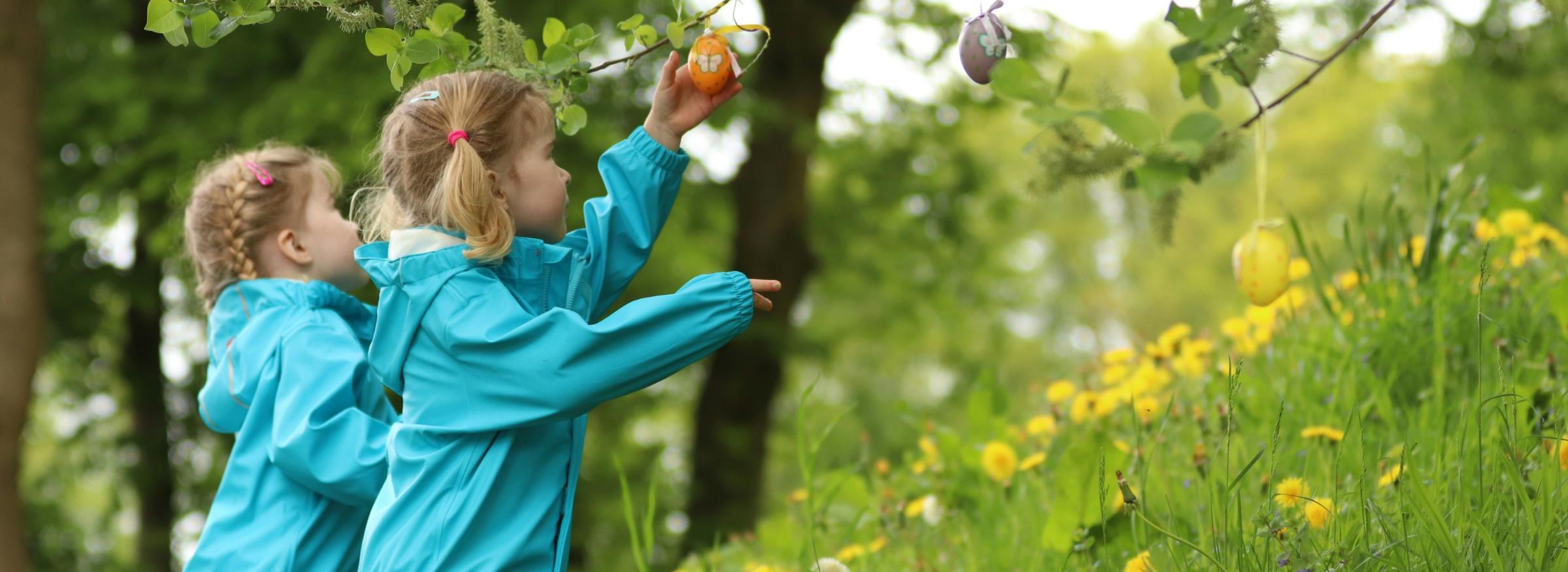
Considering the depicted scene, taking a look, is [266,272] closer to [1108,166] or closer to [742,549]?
[742,549]

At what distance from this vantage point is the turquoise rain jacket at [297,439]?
2109 mm

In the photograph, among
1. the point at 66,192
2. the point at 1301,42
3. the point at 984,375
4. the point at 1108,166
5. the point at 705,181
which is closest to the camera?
the point at 1108,166

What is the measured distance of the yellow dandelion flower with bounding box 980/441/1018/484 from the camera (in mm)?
2559

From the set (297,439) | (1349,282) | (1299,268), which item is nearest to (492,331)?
(297,439)

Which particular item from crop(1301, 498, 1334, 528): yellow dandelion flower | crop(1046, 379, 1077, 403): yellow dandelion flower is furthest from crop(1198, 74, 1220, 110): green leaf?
crop(1046, 379, 1077, 403): yellow dandelion flower

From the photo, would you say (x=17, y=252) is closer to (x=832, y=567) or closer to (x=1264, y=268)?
(x=832, y=567)

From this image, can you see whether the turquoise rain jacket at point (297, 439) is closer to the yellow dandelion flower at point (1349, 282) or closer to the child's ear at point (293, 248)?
the child's ear at point (293, 248)

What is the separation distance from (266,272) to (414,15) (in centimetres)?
113

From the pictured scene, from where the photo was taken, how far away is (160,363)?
8531mm

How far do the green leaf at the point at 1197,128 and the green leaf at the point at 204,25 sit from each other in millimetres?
1288

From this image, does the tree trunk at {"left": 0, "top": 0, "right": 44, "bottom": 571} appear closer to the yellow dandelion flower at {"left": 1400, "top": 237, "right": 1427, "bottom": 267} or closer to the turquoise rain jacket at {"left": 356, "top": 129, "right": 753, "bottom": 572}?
A: the turquoise rain jacket at {"left": 356, "top": 129, "right": 753, "bottom": 572}

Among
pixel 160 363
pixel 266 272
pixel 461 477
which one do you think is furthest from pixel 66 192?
pixel 461 477

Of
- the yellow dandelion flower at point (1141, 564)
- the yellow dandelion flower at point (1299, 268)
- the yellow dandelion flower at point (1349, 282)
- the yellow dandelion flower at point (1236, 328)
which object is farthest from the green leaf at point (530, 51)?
the yellow dandelion flower at point (1349, 282)

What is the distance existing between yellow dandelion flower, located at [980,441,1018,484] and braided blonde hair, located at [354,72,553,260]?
4.12 ft
